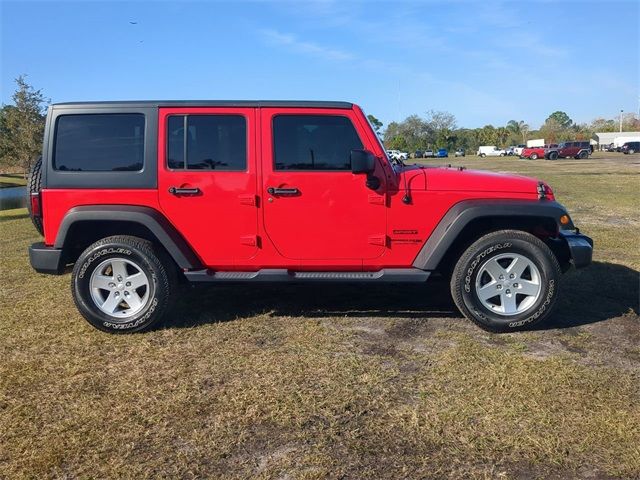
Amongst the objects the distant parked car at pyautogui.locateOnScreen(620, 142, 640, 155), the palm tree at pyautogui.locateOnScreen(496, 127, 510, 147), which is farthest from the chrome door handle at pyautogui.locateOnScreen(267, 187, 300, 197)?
the palm tree at pyautogui.locateOnScreen(496, 127, 510, 147)

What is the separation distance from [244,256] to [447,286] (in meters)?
2.51

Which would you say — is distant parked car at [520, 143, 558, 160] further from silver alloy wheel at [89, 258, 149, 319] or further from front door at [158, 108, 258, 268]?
silver alloy wheel at [89, 258, 149, 319]

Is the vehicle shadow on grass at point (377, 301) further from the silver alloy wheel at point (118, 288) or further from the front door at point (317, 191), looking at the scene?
the front door at point (317, 191)

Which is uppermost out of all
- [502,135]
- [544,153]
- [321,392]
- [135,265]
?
[502,135]

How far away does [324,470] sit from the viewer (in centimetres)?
264

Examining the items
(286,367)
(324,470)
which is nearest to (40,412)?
(286,367)

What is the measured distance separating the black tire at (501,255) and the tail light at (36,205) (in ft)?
11.7

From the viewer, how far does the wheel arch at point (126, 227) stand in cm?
444

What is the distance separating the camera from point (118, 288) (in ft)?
15.1

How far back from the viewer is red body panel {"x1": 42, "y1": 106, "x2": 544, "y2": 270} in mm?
4496

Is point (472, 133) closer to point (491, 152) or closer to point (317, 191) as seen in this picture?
point (491, 152)

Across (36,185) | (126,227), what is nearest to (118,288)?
(126,227)

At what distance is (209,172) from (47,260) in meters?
1.57

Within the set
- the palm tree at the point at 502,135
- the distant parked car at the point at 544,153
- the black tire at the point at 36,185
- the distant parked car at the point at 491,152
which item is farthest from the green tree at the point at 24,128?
the palm tree at the point at 502,135
